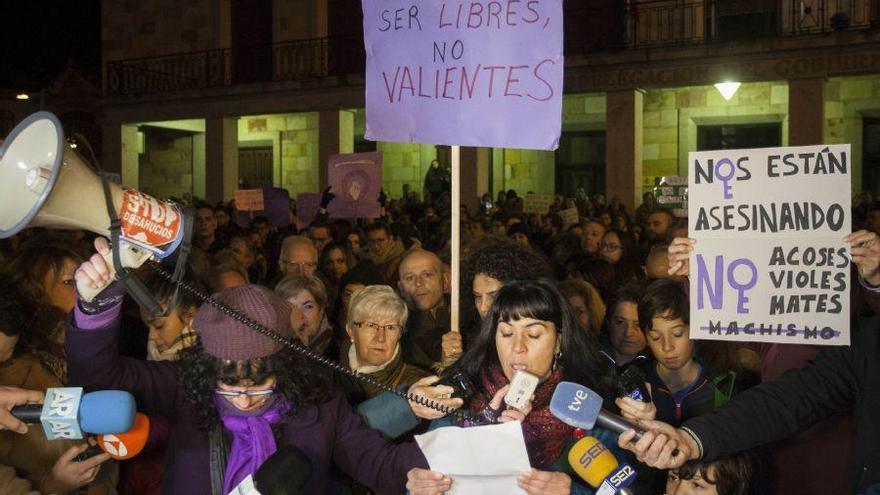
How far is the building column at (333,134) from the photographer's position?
22.6 m

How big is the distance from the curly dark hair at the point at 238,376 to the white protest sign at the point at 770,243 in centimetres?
158

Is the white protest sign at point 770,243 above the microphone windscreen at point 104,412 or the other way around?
above

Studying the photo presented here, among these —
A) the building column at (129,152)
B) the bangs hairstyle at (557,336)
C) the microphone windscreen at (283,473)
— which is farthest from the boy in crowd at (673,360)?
the building column at (129,152)

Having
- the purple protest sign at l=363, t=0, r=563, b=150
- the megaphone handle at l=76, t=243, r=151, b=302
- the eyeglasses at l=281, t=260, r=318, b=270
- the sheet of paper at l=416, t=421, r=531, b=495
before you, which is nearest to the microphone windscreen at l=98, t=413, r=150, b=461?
the megaphone handle at l=76, t=243, r=151, b=302

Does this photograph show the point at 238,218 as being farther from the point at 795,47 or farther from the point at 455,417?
the point at 455,417

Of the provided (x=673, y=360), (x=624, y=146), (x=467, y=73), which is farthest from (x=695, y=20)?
(x=673, y=360)

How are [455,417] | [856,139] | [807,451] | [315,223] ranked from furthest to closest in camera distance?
[856,139]
[315,223]
[807,451]
[455,417]

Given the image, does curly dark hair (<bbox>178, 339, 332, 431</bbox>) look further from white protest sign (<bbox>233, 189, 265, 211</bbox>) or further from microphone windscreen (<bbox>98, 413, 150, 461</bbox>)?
white protest sign (<bbox>233, 189, 265, 211</bbox>)

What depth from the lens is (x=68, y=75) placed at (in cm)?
3384

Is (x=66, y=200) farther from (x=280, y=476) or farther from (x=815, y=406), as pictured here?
(x=815, y=406)

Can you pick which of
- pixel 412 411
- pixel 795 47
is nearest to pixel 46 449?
pixel 412 411

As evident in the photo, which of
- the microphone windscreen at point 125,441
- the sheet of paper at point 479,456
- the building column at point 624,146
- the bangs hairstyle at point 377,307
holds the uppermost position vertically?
the building column at point 624,146

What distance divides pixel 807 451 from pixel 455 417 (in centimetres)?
160

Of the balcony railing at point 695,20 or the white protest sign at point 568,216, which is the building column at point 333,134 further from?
the white protest sign at point 568,216
